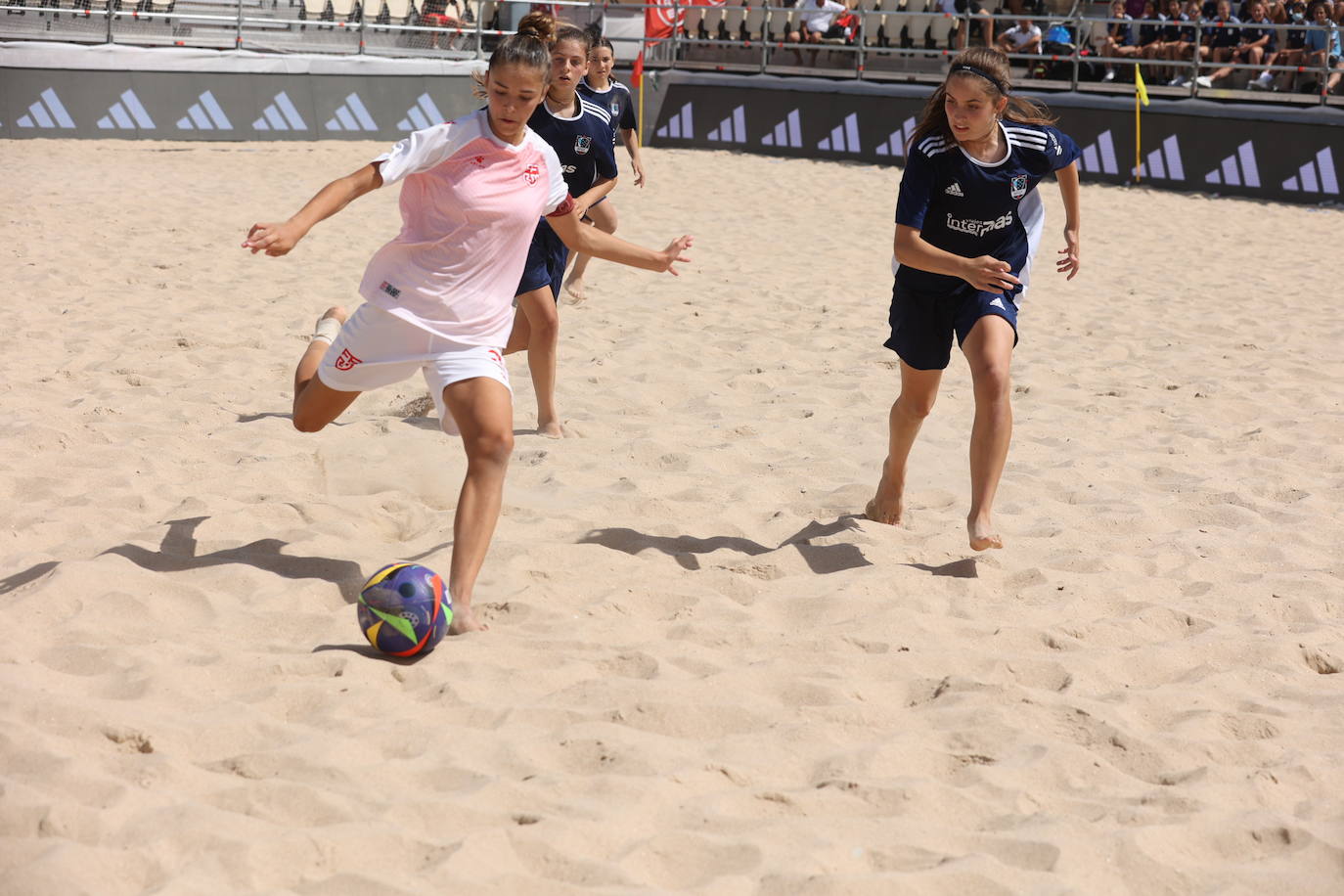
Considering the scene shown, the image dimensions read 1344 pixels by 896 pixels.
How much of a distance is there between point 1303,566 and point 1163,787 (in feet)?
6.33

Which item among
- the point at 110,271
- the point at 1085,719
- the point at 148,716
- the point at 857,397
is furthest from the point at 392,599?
the point at 110,271

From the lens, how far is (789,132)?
19.1 metres

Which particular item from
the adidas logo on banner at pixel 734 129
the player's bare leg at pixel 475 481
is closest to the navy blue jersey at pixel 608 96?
the player's bare leg at pixel 475 481

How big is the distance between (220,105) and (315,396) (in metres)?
14.1

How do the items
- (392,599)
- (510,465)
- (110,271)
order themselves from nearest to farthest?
(392,599)
(510,465)
(110,271)

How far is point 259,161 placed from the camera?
15.4 m

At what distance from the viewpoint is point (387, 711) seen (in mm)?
3340

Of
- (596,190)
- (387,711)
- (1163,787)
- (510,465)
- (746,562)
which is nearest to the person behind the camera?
(1163,787)

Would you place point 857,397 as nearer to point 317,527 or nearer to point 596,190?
point 596,190

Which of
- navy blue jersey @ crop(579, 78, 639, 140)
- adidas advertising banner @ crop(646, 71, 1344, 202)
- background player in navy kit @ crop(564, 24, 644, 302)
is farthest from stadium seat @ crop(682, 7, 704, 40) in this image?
A: navy blue jersey @ crop(579, 78, 639, 140)

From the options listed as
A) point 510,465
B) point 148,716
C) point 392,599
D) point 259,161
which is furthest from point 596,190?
point 259,161

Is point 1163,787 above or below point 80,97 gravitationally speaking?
below

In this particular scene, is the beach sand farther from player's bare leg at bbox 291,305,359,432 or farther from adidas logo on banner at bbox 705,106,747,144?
adidas logo on banner at bbox 705,106,747,144

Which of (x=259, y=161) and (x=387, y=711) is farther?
(x=259, y=161)
